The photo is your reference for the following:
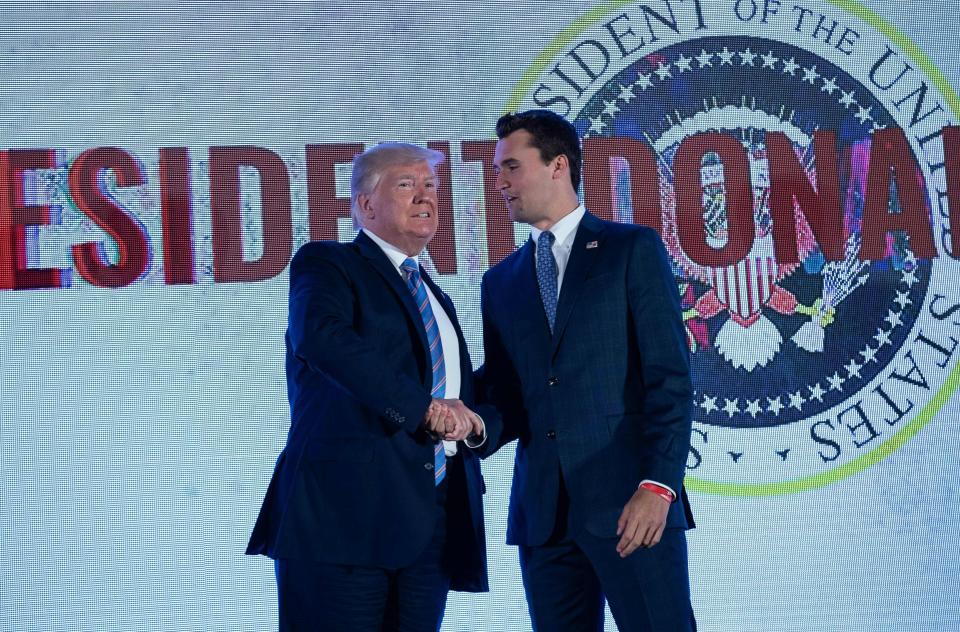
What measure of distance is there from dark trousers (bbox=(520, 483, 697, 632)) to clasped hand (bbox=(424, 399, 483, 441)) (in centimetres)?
27

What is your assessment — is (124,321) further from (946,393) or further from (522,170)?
(946,393)

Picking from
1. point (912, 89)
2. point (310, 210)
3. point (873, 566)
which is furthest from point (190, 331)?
point (912, 89)

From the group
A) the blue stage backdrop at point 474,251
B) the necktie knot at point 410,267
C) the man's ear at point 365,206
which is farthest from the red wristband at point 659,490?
the blue stage backdrop at point 474,251

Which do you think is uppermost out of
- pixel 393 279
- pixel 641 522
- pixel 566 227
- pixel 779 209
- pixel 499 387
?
pixel 779 209

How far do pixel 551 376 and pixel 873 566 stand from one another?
6.27 ft

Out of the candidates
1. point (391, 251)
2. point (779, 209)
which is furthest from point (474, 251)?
point (391, 251)

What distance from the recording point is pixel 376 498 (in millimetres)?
2193

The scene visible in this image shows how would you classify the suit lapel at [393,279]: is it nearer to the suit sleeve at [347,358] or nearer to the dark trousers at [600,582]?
the suit sleeve at [347,358]

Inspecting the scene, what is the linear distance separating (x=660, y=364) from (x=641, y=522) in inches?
12.9

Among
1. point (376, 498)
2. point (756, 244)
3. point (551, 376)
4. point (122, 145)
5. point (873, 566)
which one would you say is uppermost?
point (122, 145)

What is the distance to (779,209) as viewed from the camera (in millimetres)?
3742

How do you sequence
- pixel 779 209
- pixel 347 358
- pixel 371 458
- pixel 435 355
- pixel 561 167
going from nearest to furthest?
pixel 347 358 < pixel 371 458 < pixel 435 355 < pixel 561 167 < pixel 779 209

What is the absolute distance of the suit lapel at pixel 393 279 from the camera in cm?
231

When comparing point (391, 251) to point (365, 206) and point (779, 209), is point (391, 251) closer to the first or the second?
point (365, 206)
